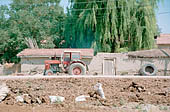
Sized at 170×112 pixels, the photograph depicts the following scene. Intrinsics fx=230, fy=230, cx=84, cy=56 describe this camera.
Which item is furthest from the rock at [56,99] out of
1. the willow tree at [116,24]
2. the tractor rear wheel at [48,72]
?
the willow tree at [116,24]

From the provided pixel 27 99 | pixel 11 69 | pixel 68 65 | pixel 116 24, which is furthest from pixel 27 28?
pixel 27 99

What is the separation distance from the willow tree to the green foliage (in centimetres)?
393

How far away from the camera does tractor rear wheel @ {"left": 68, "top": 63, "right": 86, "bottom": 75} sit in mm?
16438

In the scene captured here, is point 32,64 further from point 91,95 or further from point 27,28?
point 91,95

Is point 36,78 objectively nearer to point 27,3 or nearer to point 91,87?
point 91,87

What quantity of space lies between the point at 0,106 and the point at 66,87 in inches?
178

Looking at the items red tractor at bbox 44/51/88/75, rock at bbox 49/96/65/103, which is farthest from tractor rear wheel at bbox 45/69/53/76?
rock at bbox 49/96/65/103

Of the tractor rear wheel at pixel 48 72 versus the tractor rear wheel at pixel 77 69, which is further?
the tractor rear wheel at pixel 48 72

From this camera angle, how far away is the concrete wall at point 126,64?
19.0m

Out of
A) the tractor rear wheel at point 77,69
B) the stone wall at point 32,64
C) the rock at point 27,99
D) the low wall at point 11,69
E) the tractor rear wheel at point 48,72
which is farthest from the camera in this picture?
the low wall at point 11,69

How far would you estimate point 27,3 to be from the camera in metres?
29.0

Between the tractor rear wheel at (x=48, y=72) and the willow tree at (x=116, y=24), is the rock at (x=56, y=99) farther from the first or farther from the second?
the willow tree at (x=116, y=24)

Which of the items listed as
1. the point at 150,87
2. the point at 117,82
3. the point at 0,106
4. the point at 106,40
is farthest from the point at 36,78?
the point at 106,40

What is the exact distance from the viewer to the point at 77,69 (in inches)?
661
